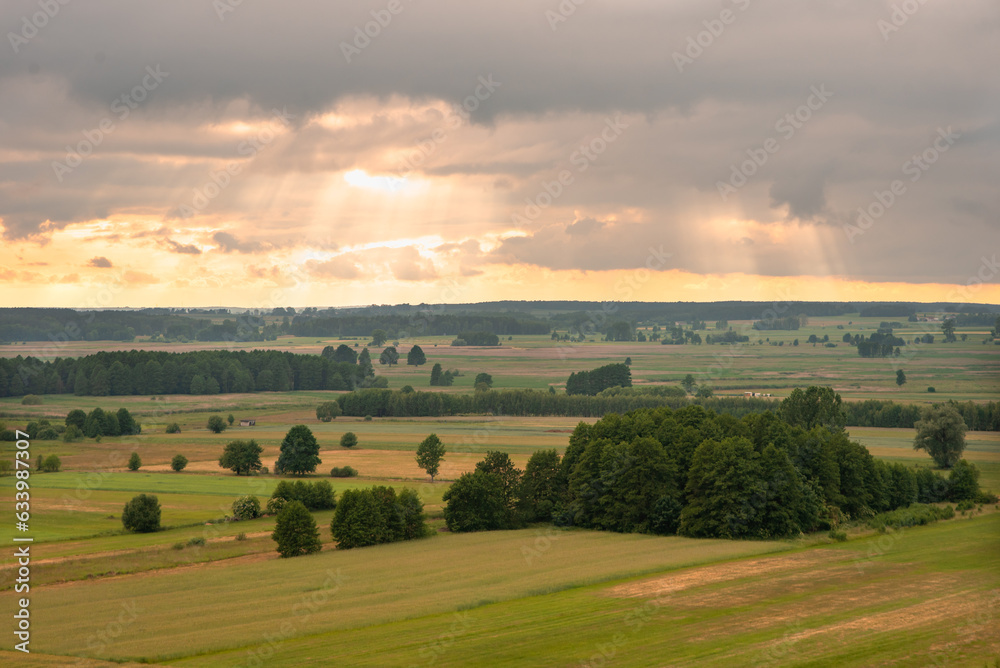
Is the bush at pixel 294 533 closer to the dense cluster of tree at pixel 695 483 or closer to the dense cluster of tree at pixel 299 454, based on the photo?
the dense cluster of tree at pixel 695 483

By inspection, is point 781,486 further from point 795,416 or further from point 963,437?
point 963,437

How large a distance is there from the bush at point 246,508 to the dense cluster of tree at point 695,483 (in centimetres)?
1869

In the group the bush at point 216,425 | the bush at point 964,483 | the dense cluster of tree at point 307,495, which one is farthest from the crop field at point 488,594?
the bush at point 216,425

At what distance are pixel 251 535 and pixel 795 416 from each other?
213 ft

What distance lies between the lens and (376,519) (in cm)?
7075

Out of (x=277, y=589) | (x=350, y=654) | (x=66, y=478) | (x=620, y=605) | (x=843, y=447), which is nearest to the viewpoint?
(x=350, y=654)

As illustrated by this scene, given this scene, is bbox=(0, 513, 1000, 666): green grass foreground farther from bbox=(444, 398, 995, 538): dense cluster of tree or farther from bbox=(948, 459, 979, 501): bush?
bbox=(948, 459, 979, 501): bush

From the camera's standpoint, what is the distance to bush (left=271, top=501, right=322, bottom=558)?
65312 mm

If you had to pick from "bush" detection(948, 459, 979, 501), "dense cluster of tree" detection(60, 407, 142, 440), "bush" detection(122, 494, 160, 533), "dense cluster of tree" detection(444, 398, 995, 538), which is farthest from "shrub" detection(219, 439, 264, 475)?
"bush" detection(948, 459, 979, 501)

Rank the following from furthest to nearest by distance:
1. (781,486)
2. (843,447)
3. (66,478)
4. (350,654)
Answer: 1. (66,478)
2. (843,447)
3. (781,486)
4. (350,654)

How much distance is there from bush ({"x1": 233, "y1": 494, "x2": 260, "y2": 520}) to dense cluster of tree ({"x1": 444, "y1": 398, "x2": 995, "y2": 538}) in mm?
18690

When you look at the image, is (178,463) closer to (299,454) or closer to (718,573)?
(299,454)

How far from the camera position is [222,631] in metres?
43.8

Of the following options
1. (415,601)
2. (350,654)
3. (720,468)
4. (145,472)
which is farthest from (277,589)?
(145,472)
